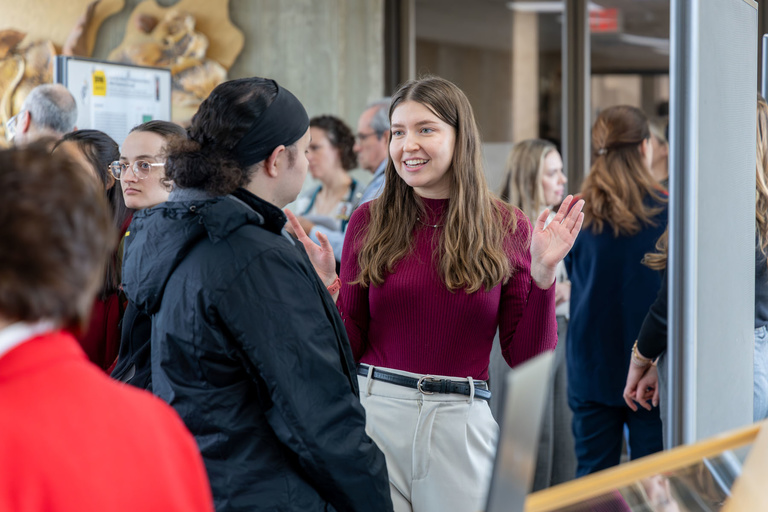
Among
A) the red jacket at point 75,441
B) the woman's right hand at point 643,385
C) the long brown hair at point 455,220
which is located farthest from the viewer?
the woman's right hand at point 643,385

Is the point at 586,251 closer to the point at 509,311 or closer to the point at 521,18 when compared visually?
the point at 509,311

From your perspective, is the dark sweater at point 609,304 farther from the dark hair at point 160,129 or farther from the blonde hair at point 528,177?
the dark hair at point 160,129

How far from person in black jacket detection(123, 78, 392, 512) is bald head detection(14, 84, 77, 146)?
6.89 ft

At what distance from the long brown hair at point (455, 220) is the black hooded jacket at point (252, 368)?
61 cm

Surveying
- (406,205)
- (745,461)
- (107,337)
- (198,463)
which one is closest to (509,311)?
(406,205)

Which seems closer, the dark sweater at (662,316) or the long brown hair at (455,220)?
the long brown hair at (455,220)

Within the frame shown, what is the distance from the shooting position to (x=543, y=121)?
21.8 feet

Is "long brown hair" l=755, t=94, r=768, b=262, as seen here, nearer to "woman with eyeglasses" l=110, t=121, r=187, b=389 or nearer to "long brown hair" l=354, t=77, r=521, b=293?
"long brown hair" l=354, t=77, r=521, b=293

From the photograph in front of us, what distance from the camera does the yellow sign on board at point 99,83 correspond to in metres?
3.99

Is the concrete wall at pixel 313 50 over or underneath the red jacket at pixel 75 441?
over

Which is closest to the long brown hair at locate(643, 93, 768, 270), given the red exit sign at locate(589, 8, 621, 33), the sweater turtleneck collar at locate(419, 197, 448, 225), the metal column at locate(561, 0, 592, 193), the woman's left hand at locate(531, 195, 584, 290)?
the woman's left hand at locate(531, 195, 584, 290)

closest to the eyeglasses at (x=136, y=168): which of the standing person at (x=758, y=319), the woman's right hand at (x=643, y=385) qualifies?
the standing person at (x=758, y=319)

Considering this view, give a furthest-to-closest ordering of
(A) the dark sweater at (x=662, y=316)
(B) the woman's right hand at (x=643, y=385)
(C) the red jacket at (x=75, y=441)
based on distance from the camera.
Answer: (B) the woman's right hand at (x=643, y=385) < (A) the dark sweater at (x=662, y=316) < (C) the red jacket at (x=75, y=441)

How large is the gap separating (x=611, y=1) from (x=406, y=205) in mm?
4856
